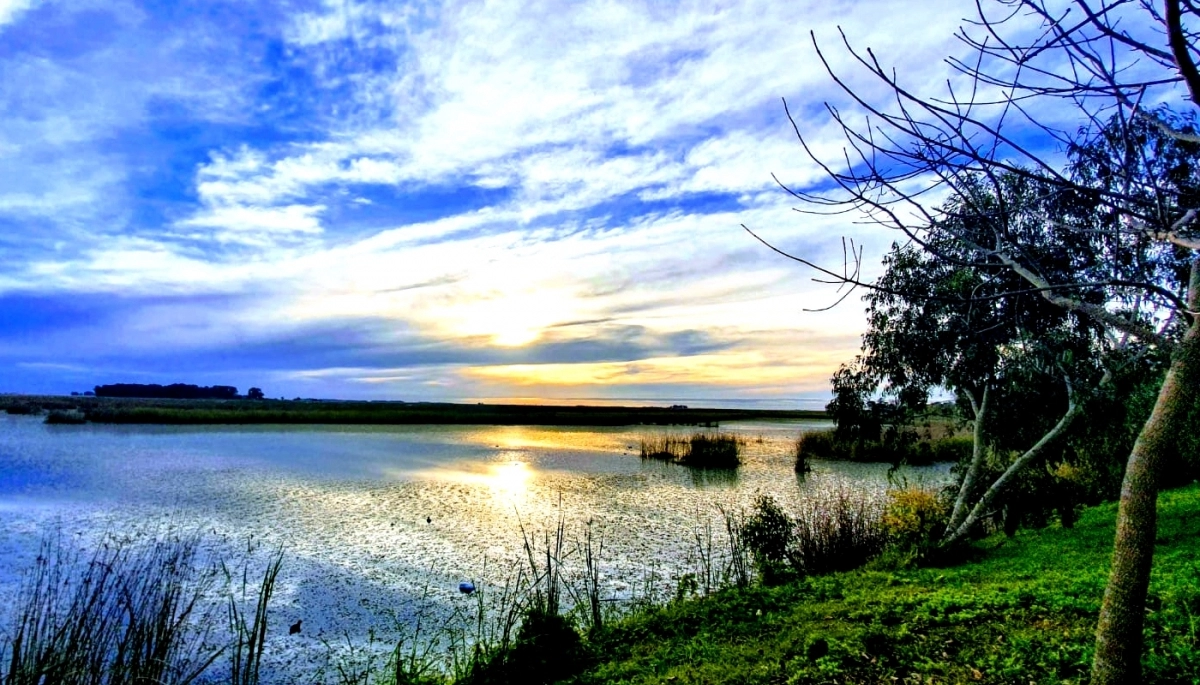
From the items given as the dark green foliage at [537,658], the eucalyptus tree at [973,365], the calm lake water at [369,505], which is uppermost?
the eucalyptus tree at [973,365]

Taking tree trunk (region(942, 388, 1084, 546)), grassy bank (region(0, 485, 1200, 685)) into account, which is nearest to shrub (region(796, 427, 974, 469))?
tree trunk (region(942, 388, 1084, 546))

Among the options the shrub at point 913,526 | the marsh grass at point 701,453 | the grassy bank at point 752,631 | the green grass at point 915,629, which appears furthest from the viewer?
the marsh grass at point 701,453

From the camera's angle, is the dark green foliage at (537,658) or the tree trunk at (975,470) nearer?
the dark green foliage at (537,658)

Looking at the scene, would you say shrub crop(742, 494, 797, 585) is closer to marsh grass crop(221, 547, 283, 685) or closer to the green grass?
the green grass

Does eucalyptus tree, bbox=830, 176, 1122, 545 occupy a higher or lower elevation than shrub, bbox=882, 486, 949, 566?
higher

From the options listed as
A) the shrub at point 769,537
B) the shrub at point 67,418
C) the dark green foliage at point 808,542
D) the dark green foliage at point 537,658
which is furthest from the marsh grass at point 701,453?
the shrub at point 67,418

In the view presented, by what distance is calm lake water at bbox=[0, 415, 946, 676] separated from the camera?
27.4 feet

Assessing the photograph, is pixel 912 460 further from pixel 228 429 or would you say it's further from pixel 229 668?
pixel 228 429

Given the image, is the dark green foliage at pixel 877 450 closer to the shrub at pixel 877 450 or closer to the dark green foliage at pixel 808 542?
the shrub at pixel 877 450

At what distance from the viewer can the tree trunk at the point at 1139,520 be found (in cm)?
261

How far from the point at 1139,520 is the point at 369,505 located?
13.4 meters

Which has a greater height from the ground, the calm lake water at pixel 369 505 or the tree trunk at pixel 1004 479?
the tree trunk at pixel 1004 479

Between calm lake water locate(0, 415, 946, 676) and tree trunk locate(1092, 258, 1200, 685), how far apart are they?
223 inches

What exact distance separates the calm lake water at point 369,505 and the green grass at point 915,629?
2431 millimetres
